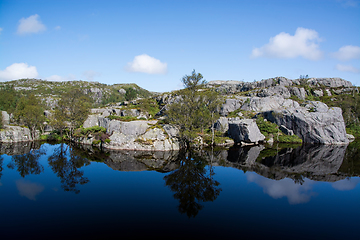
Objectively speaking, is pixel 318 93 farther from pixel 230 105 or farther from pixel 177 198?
pixel 177 198

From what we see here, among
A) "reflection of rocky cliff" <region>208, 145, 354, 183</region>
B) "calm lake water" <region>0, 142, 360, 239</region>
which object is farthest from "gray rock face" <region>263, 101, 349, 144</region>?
"calm lake water" <region>0, 142, 360, 239</region>

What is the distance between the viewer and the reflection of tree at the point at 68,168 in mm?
22609

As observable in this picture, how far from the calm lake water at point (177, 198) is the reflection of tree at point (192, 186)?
11 centimetres

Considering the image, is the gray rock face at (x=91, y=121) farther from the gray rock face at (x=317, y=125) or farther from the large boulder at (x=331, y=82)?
the large boulder at (x=331, y=82)

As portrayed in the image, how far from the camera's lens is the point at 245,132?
50.6 metres

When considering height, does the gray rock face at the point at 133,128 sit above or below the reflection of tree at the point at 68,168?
above

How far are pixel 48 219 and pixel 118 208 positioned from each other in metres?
5.29

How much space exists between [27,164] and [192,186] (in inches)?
1077

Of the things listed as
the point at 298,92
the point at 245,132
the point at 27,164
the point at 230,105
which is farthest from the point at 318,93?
the point at 27,164

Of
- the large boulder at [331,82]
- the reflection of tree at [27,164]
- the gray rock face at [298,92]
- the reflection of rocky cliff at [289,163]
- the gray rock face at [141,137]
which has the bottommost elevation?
the reflection of tree at [27,164]

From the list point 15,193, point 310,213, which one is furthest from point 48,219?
point 310,213

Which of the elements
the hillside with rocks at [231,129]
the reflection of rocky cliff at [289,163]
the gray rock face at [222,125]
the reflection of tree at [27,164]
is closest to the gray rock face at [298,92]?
the hillside with rocks at [231,129]

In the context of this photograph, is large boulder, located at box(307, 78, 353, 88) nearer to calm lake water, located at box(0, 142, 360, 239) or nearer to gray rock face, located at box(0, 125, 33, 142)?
calm lake water, located at box(0, 142, 360, 239)

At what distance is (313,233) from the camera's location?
44.0ft
